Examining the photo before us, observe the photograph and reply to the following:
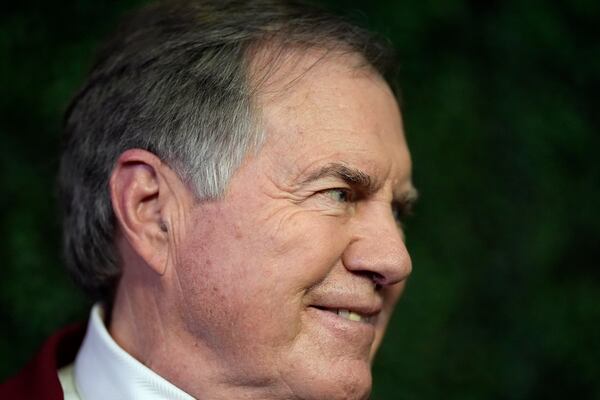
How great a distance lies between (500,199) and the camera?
10.7 feet

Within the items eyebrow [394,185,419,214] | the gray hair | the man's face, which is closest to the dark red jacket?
the gray hair

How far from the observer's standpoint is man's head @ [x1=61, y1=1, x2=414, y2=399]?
1772 mm

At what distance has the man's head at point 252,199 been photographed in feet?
5.82

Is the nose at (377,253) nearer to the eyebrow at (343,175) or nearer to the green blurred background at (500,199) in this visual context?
the eyebrow at (343,175)

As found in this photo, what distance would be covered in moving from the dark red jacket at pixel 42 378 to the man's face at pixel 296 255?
1.10ft

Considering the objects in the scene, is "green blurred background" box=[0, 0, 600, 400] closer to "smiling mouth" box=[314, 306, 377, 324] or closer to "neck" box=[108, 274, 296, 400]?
"smiling mouth" box=[314, 306, 377, 324]

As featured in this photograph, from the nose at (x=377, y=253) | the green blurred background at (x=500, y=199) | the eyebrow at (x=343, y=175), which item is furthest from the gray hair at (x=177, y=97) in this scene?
the green blurred background at (x=500, y=199)

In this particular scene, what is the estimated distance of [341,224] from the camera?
1833 mm

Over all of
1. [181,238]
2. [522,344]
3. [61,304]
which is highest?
[181,238]

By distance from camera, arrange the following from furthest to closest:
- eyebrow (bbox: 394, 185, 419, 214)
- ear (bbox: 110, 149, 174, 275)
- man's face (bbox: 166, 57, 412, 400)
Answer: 1. eyebrow (bbox: 394, 185, 419, 214)
2. ear (bbox: 110, 149, 174, 275)
3. man's face (bbox: 166, 57, 412, 400)

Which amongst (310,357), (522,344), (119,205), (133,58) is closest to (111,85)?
(133,58)

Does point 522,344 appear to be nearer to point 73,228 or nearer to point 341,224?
point 341,224

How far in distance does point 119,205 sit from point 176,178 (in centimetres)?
15

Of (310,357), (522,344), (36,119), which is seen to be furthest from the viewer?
(522,344)
